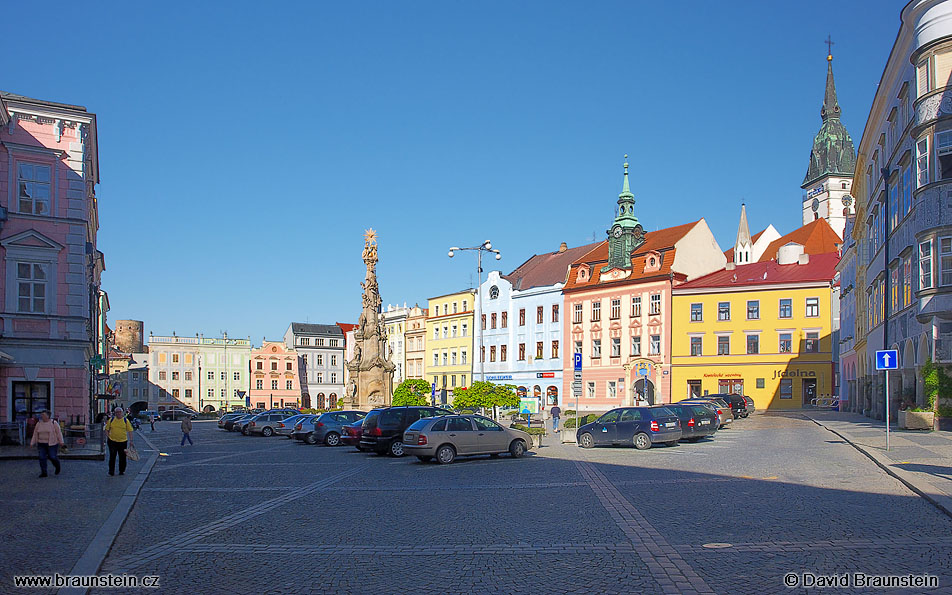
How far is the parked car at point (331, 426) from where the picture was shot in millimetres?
34344

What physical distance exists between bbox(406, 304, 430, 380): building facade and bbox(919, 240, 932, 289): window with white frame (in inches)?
2716

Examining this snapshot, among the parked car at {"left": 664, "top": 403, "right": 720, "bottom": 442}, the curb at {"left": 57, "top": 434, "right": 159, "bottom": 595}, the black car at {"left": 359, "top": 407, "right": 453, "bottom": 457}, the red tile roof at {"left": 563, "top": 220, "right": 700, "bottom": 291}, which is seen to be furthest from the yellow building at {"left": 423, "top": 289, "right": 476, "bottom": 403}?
the curb at {"left": 57, "top": 434, "right": 159, "bottom": 595}

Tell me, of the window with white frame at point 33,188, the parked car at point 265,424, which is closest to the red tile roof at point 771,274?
the parked car at point 265,424

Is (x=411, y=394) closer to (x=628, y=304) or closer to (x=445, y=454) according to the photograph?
(x=628, y=304)

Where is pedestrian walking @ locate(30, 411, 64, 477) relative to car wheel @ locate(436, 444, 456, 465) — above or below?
above

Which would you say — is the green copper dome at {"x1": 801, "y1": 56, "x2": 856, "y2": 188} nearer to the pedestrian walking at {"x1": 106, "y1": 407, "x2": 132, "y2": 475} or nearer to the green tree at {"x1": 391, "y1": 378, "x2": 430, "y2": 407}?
the green tree at {"x1": 391, "y1": 378, "x2": 430, "y2": 407}

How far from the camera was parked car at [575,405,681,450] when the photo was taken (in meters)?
27.8

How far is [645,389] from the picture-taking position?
68.3 metres

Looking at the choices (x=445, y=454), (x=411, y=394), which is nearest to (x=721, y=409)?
(x=411, y=394)

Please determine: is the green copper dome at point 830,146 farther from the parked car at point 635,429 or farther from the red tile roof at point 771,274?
the parked car at point 635,429

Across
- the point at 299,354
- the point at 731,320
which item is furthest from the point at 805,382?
the point at 299,354

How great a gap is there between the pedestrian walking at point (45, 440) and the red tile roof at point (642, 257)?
Answer: 177ft

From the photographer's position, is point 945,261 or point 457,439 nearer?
point 457,439

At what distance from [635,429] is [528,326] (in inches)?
2050
